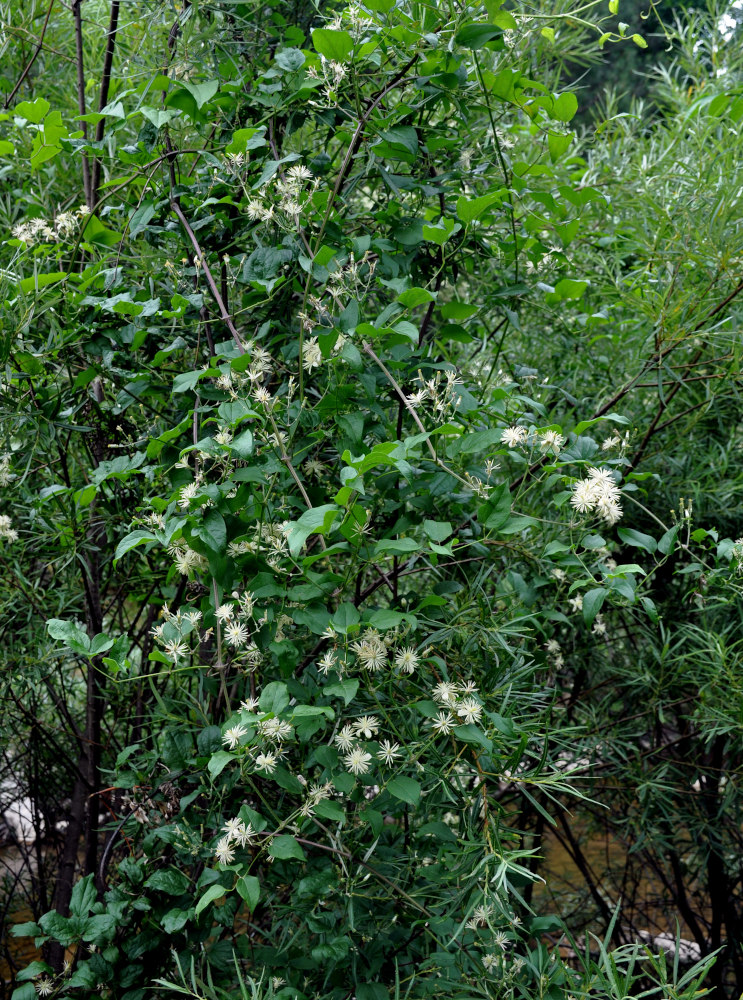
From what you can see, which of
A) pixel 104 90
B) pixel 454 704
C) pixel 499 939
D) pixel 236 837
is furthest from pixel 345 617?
pixel 104 90

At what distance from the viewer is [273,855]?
867 millimetres

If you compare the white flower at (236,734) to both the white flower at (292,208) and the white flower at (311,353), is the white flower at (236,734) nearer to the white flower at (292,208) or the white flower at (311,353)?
the white flower at (311,353)

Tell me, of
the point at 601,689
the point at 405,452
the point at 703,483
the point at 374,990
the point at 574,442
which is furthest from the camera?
the point at 601,689

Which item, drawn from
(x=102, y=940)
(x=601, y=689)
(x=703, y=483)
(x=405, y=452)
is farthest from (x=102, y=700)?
(x=703, y=483)

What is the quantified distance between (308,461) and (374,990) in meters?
0.68

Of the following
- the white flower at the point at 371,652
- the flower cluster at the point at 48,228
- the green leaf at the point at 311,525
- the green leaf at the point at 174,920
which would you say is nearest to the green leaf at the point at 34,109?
the flower cluster at the point at 48,228

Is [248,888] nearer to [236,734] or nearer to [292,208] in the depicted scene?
[236,734]

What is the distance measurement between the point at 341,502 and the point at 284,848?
370 mm

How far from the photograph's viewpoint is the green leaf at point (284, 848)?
0.86 meters

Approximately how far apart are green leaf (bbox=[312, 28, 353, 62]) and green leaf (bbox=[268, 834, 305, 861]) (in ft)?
2.93

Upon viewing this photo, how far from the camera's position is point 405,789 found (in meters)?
0.92

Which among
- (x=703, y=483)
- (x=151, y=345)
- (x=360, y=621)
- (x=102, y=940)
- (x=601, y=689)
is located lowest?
(x=601, y=689)

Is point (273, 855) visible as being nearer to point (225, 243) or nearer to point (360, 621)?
point (360, 621)

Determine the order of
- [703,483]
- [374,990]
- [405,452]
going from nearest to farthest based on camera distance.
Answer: [405,452]
[374,990]
[703,483]
